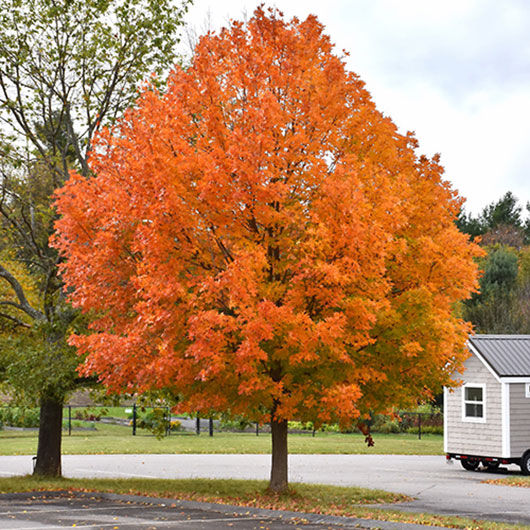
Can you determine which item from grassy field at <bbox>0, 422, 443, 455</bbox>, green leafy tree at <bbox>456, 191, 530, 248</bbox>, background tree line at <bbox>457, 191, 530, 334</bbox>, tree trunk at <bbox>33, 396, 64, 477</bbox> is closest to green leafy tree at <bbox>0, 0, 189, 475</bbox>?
tree trunk at <bbox>33, 396, 64, 477</bbox>

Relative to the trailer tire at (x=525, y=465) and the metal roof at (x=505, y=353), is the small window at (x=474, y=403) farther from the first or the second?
the trailer tire at (x=525, y=465)

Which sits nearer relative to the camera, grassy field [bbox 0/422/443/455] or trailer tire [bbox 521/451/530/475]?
trailer tire [bbox 521/451/530/475]

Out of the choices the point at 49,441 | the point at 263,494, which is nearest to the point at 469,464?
the point at 263,494

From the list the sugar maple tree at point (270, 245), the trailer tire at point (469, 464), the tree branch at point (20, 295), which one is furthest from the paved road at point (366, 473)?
the tree branch at point (20, 295)

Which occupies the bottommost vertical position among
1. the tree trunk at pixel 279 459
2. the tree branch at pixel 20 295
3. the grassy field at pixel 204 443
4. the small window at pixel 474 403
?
the grassy field at pixel 204 443

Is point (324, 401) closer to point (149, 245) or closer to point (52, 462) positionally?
point (149, 245)

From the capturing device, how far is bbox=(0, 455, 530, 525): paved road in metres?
16.2

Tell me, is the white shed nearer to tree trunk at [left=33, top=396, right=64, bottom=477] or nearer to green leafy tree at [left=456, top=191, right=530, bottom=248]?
tree trunk at [left=33, top=396, right=64, bottom=477]

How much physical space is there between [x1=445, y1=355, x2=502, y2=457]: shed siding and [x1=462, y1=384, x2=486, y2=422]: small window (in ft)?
0.47

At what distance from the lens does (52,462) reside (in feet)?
63.6

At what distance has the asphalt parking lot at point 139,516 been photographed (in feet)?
40.7

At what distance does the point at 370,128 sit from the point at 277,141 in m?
2.04

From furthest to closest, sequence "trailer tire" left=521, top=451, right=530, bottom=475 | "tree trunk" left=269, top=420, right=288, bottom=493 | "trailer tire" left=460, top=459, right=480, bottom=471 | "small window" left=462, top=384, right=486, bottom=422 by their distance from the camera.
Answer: "trailer tire" left=460, top=459, right=480, bottom=471
"small window" left=462, top=384, right=486, bottom=422
"trailer tire" left=521, top=451, right=530, bottom=475
"tree trunk" left=269, top=420, right=288, bottom=493

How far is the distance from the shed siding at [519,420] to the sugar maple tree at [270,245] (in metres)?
9.26
